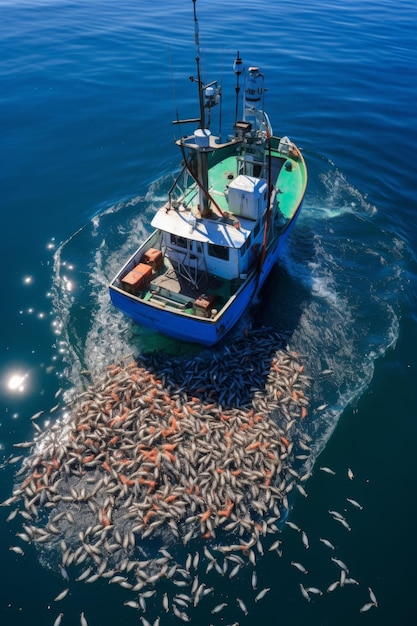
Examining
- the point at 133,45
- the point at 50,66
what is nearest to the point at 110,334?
the point at 50,66

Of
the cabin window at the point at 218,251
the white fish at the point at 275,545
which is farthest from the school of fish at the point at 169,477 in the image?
the cabin window at the point at 218,251

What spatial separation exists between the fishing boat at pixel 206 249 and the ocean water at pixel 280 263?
2.58 metres

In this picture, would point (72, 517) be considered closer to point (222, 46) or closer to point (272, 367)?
point (272, 367)

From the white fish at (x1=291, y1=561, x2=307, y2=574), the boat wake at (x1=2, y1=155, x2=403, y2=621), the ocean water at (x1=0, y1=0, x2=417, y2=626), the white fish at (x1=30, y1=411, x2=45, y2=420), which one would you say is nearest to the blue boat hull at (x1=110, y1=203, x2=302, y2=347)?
the boat wake at (x1=2, y1=155, x2=403, y2=621)

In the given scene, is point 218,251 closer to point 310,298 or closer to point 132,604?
point 310,298

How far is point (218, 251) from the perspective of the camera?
18.7 metres

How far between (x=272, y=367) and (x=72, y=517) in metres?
10.3

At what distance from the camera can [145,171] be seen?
3170cm

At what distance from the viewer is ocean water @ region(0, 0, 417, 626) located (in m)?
13.1

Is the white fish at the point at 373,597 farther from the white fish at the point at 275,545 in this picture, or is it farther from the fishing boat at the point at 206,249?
the fishing boat at the point at 206,249

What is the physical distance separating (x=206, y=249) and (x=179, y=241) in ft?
5.05

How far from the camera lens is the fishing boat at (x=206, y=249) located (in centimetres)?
1731

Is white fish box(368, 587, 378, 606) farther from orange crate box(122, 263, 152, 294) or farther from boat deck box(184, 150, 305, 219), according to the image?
boat deck box(184, 150, 305, 219)

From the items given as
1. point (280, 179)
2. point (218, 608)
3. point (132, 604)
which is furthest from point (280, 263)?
point (132, 604)
